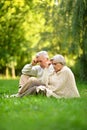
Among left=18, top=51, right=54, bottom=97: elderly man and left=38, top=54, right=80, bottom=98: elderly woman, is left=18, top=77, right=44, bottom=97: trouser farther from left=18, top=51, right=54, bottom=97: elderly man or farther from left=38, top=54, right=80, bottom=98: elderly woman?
left=38, top=54, right=80, bottom=98: elderly woman

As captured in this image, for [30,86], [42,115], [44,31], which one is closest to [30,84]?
[30,86]

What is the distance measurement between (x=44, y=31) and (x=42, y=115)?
19.3 meters

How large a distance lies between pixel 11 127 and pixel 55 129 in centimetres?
63

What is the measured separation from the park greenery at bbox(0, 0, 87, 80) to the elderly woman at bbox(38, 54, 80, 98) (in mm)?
8011

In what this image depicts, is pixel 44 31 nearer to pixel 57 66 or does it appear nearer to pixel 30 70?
Result: pixel 30 70

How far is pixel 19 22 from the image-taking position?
36594mm

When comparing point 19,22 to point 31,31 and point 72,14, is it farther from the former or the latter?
point 72,14

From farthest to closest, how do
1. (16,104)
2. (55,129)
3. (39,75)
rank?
(39,75) < (16,104) < (55,129)

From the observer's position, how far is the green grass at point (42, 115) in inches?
236

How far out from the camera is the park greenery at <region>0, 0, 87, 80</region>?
19406mm

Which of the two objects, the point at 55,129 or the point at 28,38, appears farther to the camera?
the point at 28,38

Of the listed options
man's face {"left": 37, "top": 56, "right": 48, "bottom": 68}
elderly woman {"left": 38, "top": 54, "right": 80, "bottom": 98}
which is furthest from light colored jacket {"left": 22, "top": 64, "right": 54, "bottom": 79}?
elderly woman {"left": 38, "top": 54, "right": 80, "bottom": 98}

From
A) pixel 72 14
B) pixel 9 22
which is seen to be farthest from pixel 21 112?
pixel 9 22

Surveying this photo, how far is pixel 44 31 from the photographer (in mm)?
26172
